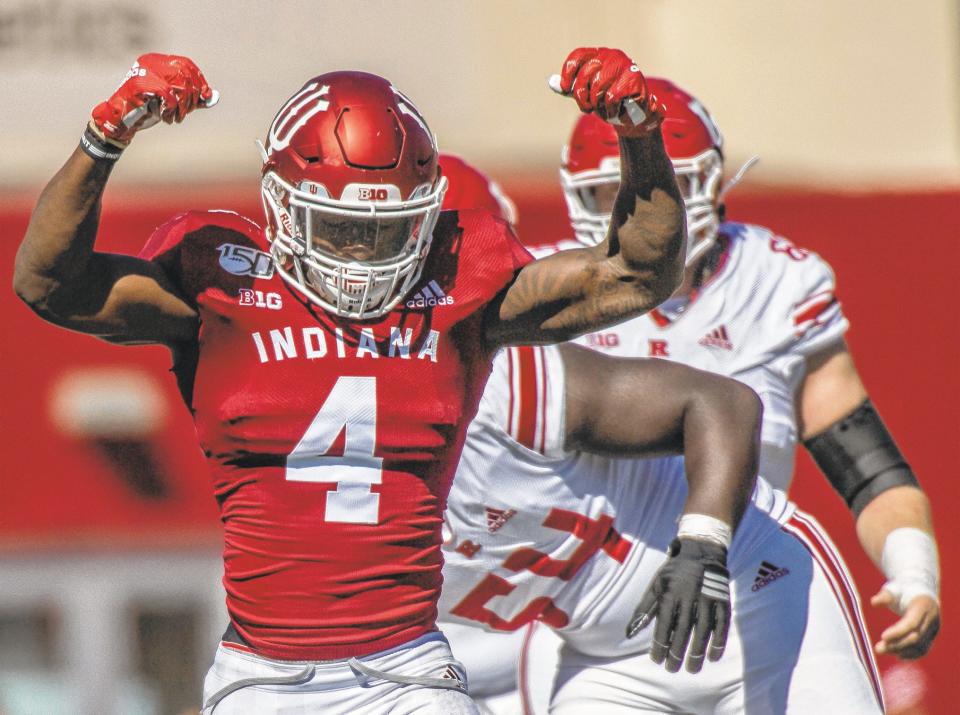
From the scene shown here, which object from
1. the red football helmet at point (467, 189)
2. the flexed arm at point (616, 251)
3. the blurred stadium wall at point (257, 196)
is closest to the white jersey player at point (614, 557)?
the flexed arm at point (616, 251)

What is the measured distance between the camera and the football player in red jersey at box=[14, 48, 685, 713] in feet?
8.36

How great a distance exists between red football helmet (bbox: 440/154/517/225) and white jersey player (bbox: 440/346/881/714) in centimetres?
76

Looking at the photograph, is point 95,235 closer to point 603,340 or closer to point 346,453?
point 346,453

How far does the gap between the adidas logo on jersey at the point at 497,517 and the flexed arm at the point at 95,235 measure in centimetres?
77

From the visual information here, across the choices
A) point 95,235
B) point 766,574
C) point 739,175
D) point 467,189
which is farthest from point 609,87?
point 739,175

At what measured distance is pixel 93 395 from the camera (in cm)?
579

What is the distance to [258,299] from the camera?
258cm

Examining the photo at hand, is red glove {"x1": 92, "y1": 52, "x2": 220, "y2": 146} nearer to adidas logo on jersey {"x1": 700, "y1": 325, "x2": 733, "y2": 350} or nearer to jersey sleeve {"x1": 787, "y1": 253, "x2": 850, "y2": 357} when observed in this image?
adidas logo on jersey {"x1": 700, "y1": 325, "x2": 733, "y2": 350}

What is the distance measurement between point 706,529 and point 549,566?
0.47 metres

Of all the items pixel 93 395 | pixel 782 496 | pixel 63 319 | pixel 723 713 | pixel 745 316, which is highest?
pixel 63 319

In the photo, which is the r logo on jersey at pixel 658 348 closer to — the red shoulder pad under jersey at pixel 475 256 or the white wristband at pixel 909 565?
the white wristband at pixel 909 565

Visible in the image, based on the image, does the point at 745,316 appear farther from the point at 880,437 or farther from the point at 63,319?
the point at 63,319

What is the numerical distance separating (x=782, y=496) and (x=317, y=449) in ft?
3.89

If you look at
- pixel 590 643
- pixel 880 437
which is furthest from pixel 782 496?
pixel 590 643
